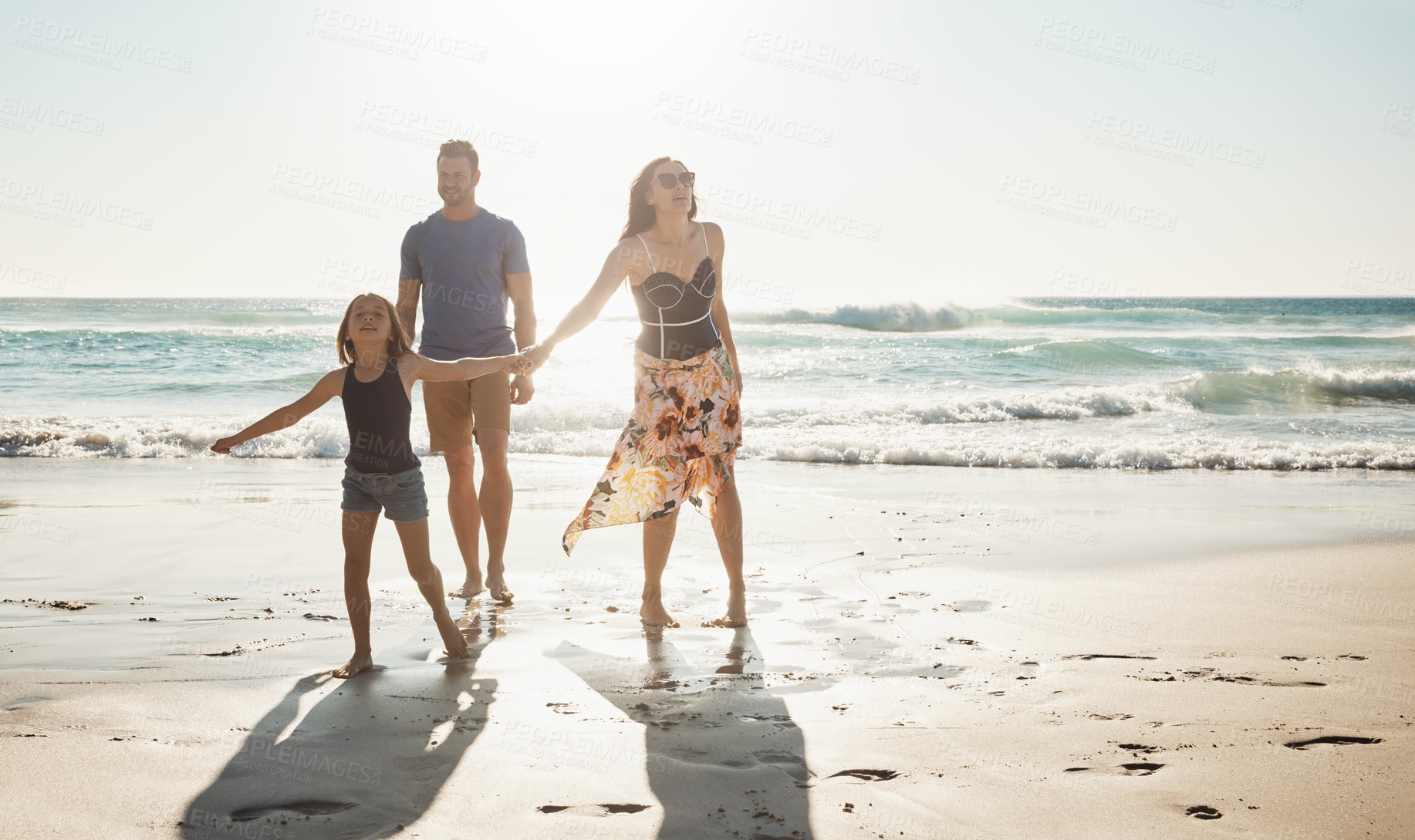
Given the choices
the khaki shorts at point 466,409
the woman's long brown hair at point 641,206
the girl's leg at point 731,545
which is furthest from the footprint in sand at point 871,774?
the khaki shorts at point 466,409

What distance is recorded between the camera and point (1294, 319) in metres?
37.7

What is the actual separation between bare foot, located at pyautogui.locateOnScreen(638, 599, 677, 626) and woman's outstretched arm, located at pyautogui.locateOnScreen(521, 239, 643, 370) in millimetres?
1033

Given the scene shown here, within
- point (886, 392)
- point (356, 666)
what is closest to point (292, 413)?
point (356, 666)

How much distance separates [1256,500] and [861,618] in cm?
502

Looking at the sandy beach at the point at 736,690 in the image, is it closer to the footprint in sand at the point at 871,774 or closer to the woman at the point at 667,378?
the footprint in sand at the point at 871,774

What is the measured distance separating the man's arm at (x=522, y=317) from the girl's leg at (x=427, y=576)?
3.99ft

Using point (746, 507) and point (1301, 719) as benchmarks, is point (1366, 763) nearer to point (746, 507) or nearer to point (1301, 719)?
point (1301, 719)

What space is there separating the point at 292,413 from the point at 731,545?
170cm

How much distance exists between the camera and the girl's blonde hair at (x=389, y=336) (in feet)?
10.7

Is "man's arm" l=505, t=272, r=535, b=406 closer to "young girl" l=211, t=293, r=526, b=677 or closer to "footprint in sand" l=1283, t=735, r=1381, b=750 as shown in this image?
"young girl" l=211, t=293, r=526, b=677

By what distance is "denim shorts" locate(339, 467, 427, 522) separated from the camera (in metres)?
3.23

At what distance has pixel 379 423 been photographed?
129 inches

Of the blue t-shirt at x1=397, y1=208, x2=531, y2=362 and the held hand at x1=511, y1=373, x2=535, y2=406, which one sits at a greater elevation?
the blue t-shirt at x1=397, y1=208, x2=531, y2=362

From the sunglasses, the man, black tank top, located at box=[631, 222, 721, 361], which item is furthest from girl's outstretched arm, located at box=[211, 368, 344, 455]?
the sunglasses
